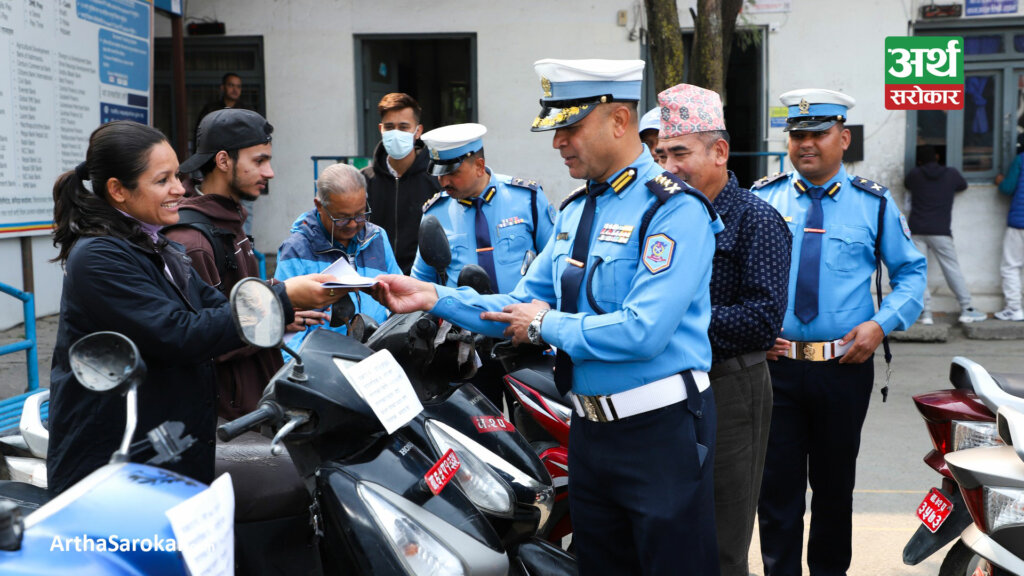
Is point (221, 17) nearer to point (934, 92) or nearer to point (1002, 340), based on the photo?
point (934, 92)

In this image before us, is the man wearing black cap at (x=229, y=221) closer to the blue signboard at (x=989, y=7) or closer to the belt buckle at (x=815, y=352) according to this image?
the belt buckle at (x=815, y=352)

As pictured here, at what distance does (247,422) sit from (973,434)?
2.36 metres

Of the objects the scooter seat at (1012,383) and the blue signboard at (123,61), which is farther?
the blue signboard at (123,61)

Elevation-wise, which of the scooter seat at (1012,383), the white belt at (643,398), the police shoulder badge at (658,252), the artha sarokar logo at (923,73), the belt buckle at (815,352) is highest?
the artha sarokar logo at (923,73)

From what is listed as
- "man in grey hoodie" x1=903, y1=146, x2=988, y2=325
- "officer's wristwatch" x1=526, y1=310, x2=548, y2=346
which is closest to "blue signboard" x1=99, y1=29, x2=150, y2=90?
"officer's wristwatch" x1=526, y1=310, x2=548, y2=346

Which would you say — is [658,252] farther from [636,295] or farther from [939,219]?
[939,219]

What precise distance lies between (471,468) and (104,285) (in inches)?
42.1

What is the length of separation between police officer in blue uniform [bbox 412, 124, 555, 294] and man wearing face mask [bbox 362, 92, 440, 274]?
1075 millimetres

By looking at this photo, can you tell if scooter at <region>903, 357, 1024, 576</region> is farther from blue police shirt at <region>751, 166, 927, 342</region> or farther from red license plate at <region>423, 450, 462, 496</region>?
red license plate at <region>423, 450, 462, 496</region>

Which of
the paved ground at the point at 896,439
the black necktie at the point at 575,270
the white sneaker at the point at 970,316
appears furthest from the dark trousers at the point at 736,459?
the white sneaker at the point at 970,316

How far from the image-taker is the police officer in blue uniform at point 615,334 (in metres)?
2.33

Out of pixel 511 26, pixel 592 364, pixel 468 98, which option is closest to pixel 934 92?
pixel 511 26

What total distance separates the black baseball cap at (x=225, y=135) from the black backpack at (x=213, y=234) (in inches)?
8.1

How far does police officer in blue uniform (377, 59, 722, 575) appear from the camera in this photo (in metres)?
2.33
